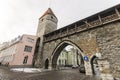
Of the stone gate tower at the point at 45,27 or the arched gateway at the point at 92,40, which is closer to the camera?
the arched gateway at the point at 92,40

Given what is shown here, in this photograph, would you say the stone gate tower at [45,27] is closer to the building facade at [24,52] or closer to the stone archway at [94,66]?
the building facade at [24,52]

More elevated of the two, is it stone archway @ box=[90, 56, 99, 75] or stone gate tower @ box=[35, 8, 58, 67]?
stone gate tower @ box=[35, 8, 58, 67]

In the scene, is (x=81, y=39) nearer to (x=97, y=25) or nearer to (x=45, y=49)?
(x=97, y=25)

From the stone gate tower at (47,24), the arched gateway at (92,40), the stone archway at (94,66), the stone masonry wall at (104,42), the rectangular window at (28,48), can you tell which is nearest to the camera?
the stone masonry wall at (104,42)

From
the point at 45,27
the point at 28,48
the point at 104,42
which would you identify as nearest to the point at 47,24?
the point at 45,27

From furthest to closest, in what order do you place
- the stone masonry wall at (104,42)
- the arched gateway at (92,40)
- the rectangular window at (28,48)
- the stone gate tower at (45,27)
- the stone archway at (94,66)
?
the rectangular window at (28,48) < the stone gate tower at (45,27) < the stone archway at (94,66) < the arched gateway at (92,40) < the stone masonry wall at (104,42)

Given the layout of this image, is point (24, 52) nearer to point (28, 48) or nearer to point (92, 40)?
point (28, 48)

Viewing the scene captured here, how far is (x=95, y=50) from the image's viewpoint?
11258 mm

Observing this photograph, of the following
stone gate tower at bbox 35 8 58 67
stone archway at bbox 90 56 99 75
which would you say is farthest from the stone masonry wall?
stone gate tower at bbox 35 8 58 67

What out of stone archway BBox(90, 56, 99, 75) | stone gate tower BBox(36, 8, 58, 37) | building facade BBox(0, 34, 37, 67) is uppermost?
stone gate tower BBox(36, 8, 58, 37)

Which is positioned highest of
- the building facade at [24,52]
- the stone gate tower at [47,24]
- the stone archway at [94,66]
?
the stone gate tower at [47,24]

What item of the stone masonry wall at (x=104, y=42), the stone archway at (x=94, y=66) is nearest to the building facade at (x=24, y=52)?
the stone masonry wall at (x=104, y=42)

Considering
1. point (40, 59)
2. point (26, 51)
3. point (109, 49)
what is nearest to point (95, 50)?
point (109, 49)

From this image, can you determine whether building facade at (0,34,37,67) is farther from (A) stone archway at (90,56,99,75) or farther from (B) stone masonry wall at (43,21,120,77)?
(A) stone archway at (90,56,99,75)
